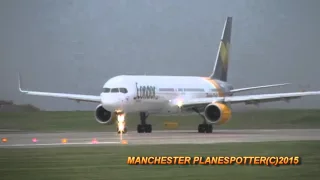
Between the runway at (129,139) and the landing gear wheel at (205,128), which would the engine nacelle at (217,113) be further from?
the runway at (129,139)

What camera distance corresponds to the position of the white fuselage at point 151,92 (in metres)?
56.0

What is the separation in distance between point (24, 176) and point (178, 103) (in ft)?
128

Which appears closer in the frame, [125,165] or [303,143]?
[125,165]

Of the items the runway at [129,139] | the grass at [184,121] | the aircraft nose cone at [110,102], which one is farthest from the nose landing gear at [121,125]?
the runway at [129,139]

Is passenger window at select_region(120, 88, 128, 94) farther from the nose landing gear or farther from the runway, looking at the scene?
the runway

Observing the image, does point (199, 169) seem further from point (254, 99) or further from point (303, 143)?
point (254, 99)

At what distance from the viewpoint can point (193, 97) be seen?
64438mm

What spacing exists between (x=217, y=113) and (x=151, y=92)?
5.43 m

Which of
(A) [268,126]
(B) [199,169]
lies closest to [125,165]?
(B) [199,169]

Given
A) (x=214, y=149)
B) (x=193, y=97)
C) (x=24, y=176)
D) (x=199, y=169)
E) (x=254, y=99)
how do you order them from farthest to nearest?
1. (x=193, y=97)
2. (x=254, y=99)
3. (x=214, y=149)
4. (x=199, y=169)
5. (x=24, y=176)

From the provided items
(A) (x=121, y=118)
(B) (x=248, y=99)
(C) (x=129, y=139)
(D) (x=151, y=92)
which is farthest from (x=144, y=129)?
(C) (x=129, y=139)

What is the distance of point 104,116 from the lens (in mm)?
60375

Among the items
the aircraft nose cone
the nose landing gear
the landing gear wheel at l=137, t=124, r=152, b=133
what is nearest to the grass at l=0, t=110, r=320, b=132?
the landing gear wheel at l=137, t=124, r=152, b=133

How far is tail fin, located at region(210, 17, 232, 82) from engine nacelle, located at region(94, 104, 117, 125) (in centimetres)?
1539
